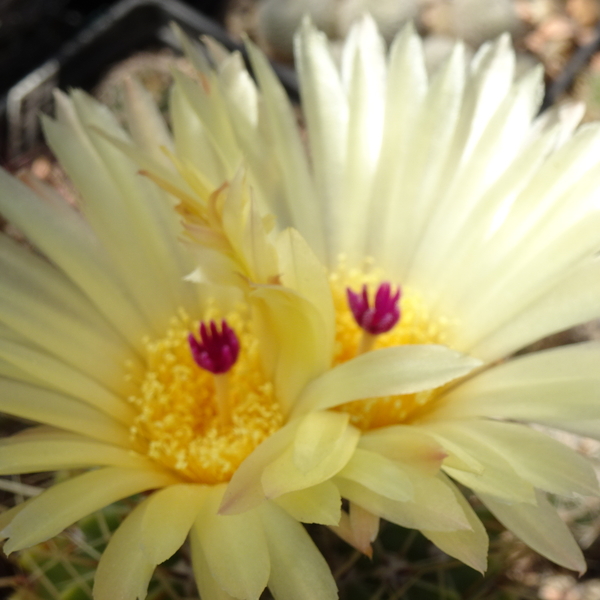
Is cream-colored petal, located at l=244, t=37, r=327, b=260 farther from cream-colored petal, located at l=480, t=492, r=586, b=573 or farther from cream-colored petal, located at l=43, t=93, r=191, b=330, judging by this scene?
cream-colored petal, located at l=480, t=492, r=586, b=573

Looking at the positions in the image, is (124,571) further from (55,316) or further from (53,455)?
(55,316)

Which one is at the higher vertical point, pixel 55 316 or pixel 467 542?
pixel 55 316

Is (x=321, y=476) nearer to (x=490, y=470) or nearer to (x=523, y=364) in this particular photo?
(x=490, y=470)

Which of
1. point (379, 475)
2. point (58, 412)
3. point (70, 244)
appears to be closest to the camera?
point (379, 475)

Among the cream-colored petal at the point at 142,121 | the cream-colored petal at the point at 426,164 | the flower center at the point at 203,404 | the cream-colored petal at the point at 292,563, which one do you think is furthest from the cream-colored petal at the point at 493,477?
the cream-colored petal at the point at 142,121

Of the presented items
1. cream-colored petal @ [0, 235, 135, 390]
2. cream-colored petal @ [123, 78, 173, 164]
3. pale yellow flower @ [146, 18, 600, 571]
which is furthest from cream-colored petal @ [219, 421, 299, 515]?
cream-colored petal @ [123, 78, 173, 164]

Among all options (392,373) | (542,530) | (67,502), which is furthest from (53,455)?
(542,530)
